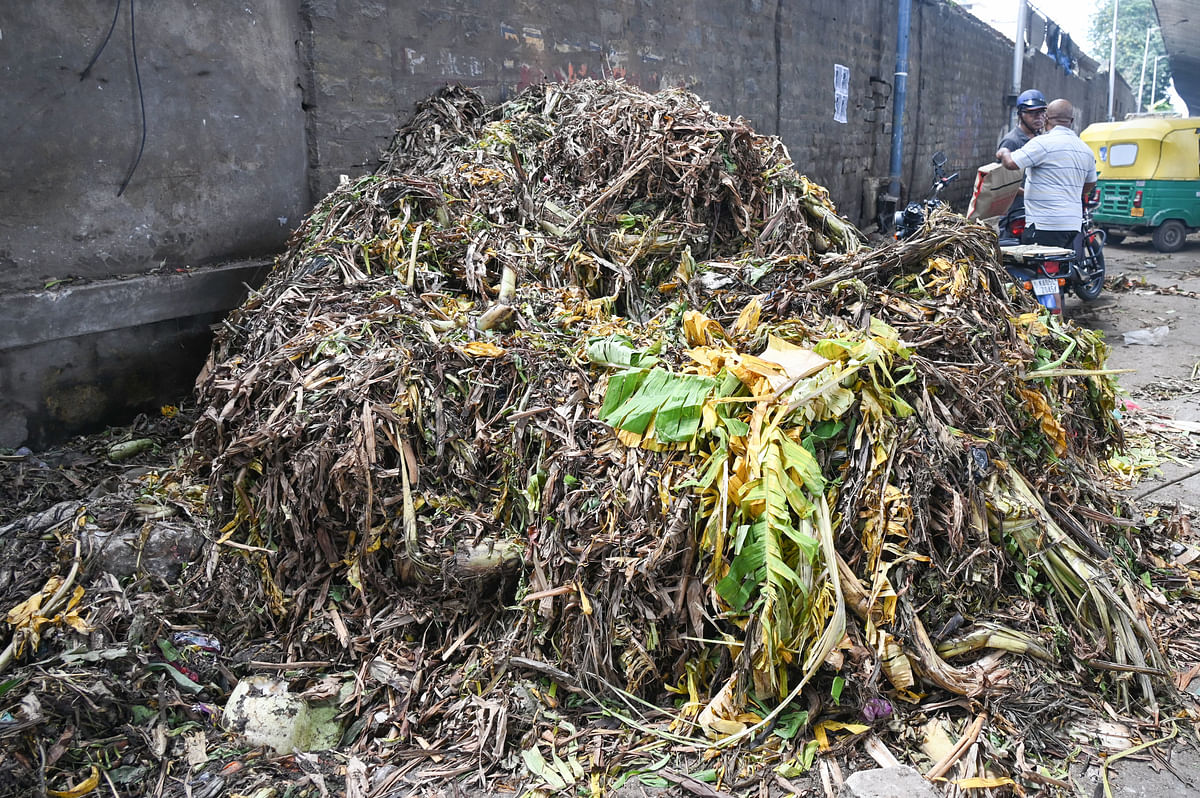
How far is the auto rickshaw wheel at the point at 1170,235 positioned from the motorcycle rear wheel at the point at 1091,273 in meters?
5.65

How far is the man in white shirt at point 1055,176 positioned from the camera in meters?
6.70

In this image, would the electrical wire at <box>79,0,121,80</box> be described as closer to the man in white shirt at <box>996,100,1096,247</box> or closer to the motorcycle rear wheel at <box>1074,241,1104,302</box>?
the man in white shirt at <box>996,100,1096,247</box>

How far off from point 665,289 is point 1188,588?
2724 millimetres

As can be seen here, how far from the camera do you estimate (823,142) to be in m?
11.9

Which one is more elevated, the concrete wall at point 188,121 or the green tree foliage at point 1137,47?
the green tree foliage at point 1137,47

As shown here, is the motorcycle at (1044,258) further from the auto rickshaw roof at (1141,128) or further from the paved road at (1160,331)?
the auto rickshaw roof at (1141,128)

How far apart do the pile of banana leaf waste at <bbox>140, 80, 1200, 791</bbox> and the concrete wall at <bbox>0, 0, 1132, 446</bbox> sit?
30.9 inches

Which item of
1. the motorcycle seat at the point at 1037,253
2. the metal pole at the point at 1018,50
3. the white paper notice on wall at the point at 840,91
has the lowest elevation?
the motorcycle seat at the point at 1037,253

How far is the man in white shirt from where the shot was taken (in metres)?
6.70

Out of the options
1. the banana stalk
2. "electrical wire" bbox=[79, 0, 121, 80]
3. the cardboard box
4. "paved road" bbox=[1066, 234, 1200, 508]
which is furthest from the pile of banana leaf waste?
the cardboard box

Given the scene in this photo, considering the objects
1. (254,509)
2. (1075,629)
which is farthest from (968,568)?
(254,509)

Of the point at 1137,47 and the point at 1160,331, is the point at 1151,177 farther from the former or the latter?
the point at 1137,47

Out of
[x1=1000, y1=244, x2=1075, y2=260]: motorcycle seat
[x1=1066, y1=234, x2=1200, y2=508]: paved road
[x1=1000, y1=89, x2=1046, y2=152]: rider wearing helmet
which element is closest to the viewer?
[x1=1066, y1=234, x2=1200, y2=508]: paved road

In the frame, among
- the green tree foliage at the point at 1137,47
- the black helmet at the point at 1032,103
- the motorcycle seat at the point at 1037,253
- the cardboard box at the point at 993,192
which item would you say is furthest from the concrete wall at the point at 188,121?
the green tree foliage at the point at 1137,47
